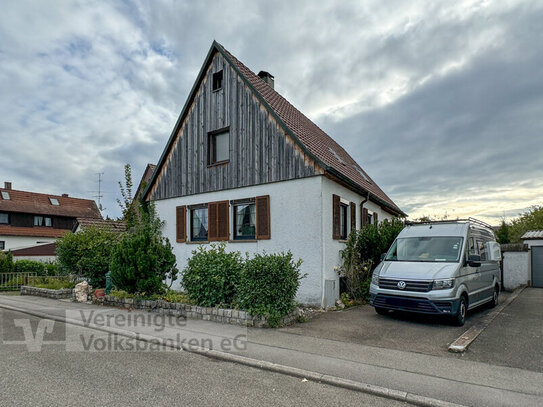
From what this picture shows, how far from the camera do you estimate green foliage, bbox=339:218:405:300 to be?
11.6 meters

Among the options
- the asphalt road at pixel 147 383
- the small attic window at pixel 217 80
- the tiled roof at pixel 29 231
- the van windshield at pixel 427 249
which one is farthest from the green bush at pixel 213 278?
the tiled roof at pixel 29 231

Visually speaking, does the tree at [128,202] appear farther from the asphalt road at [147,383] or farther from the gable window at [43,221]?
the gable window at [43,221]

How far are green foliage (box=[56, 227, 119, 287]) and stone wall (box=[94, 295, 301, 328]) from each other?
3.76 meters

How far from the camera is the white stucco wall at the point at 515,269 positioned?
16.0 meters

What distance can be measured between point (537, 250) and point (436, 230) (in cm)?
1148

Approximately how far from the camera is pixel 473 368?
5.30 metres

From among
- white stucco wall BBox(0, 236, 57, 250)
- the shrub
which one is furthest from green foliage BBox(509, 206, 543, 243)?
white stucco wall BBox(0, 236, 57, 250)

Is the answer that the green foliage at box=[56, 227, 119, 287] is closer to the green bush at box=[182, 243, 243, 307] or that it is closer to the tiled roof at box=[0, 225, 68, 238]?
the green bush at box=[182, 243, 243, 307]

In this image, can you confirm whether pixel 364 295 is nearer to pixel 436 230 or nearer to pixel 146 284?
pixel 436 230

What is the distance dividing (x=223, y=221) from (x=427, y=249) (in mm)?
6885

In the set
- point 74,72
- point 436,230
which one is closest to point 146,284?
point 74,72

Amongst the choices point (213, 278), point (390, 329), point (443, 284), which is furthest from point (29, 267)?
point (443, 284)

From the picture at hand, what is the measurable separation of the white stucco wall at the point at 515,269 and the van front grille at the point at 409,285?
10.7 metres

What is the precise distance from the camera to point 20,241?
122ft
